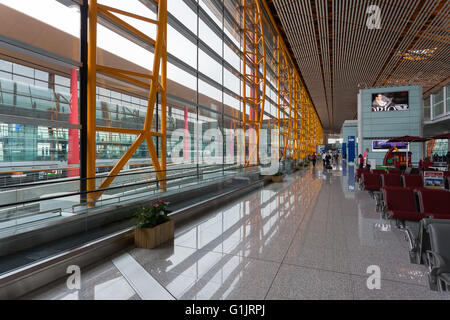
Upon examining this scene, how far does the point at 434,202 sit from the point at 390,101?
20.4 metres

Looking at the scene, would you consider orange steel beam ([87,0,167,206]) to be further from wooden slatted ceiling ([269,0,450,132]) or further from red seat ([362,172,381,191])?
wooden slatted ceiling ([269,0,450,132])

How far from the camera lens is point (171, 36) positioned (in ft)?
27.5

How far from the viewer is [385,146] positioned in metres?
21.3

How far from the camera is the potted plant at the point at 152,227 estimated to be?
13.5 feet

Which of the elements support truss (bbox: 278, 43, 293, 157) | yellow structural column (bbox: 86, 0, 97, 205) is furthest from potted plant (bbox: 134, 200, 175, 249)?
support truss (bbox: 278, 43, 293, 157)

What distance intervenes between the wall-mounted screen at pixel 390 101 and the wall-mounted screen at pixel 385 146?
2899 mm

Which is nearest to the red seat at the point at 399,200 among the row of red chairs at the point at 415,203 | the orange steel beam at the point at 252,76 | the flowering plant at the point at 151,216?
the row of red chairs at the point at 415,203

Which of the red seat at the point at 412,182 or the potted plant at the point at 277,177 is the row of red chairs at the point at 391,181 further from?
the potted plant at the point at 277,177

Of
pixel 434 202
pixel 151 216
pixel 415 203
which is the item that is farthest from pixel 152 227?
pixel 434 202

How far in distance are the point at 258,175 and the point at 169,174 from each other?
19.7 ft

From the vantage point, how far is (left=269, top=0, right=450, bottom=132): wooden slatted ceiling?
12.5 metres

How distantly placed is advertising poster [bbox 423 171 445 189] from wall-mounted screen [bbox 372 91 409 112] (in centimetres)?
1943

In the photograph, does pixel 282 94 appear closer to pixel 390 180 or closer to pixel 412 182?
pixel 390 180

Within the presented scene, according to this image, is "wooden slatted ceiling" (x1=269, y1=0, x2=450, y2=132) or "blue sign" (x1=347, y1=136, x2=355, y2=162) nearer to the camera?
"wooden slatted ceiling" (x1=269, y1=0, x2=450, y2=132)
